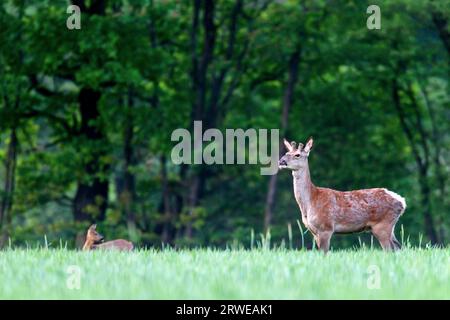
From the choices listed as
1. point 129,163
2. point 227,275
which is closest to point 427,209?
point 129,163

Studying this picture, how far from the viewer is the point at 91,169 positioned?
101 ft

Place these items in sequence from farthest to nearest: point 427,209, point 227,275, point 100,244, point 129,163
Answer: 1. point 427,209
2. point 129,163
3. point 100,244
4. point 227,275

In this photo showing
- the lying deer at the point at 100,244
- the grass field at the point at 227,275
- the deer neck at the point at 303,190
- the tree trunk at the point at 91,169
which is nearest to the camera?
the grass field at the point at 227,275

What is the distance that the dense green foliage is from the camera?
29.3m

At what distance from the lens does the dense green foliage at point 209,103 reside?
1153 inches

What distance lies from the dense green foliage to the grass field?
16079 mm

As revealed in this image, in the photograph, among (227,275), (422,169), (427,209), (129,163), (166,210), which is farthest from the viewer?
(422,169)

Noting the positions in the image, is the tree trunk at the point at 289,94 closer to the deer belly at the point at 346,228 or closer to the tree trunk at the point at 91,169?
the tree trunk at the point at 91,169

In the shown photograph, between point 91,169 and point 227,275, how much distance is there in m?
21.0

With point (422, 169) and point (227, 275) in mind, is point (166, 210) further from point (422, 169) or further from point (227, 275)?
point (227, 275)

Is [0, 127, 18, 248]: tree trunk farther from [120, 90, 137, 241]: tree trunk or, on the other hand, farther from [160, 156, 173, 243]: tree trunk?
[160, 156, 173, 243]: tree trunk

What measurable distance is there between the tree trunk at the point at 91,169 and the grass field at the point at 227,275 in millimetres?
17330

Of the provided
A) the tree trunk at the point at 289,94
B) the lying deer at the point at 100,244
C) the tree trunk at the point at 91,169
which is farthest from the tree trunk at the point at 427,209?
the lying deer at the point at 100,244

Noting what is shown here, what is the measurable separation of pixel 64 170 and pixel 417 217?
10.4 m
